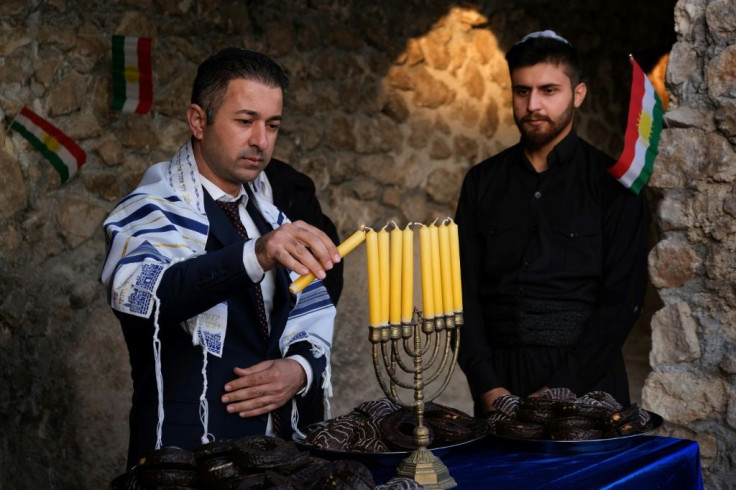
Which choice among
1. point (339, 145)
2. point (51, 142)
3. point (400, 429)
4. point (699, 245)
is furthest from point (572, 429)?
point (339, 145)

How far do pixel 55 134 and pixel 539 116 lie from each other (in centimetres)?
216

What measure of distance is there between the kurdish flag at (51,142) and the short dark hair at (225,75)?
1981mm

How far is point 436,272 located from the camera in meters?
2.01

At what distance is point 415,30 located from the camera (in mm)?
5785

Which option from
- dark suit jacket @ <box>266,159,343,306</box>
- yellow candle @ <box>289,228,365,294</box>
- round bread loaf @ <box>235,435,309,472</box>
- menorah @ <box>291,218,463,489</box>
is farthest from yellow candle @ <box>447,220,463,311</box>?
dark suit jacket @ <box>266,159,343,306</box>

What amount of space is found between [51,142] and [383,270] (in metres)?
2.71

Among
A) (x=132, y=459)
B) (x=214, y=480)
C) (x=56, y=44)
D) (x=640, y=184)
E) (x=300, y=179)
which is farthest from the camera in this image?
(x=56, y=44)

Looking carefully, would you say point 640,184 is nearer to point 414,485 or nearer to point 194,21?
point 414,485

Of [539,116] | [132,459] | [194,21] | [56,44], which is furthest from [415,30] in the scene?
[132,459]

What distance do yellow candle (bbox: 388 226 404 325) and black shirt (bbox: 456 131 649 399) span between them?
45.8 inches

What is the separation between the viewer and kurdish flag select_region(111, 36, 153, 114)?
4426 millimetres

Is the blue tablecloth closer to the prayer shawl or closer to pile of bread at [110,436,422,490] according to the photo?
pile of bread at [110,436,422,490]

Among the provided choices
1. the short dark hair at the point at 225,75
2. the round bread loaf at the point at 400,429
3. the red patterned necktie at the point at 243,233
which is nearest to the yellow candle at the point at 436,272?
the round bread loaf at the point at 400,429

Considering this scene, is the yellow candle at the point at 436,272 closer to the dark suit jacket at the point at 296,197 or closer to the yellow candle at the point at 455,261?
the yellow candle at the point at 455,261
